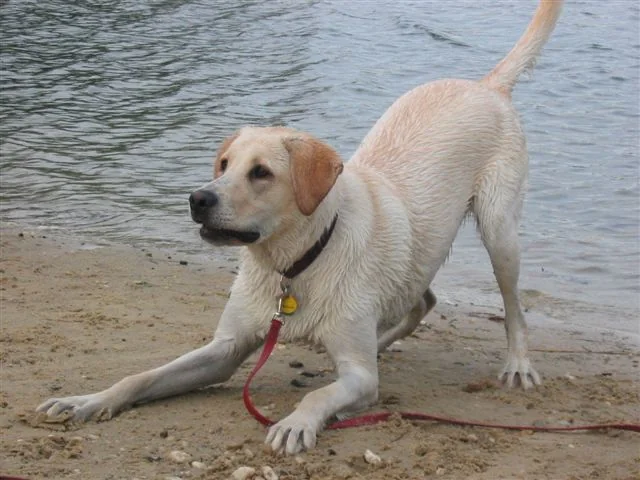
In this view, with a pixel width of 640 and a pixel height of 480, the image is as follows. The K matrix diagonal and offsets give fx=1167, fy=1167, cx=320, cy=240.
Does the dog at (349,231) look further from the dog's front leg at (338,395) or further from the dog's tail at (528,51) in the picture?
the dog's tail at (528,51)

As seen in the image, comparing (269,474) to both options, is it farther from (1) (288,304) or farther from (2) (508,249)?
(2) (508,249)

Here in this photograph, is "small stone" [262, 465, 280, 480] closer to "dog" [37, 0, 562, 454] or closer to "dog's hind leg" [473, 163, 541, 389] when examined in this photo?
"dog" [37, 0, 562, 454]

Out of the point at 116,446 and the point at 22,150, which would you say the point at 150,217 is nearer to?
the point at 22,150

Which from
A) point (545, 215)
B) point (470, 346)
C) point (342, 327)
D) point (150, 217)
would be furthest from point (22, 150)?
point (342, 327)

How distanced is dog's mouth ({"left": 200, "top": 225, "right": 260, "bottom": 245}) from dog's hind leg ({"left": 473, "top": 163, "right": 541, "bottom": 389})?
173cm

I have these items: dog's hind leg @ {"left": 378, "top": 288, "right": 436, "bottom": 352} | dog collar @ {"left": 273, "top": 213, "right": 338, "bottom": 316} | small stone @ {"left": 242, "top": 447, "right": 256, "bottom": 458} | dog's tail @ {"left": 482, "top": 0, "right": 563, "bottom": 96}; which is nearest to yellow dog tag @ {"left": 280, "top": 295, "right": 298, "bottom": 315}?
dog collar @ {"left": 273, "top": 213, "right": 338, "bottom": 316}

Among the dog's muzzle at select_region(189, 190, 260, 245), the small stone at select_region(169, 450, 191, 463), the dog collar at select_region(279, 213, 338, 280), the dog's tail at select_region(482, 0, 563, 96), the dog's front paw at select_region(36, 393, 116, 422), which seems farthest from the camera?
the dog's tail at select_region(482, 0, 563, 96)

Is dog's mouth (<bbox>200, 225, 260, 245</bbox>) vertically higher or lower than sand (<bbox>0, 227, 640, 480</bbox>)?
higher

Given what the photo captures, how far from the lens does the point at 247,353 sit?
217 inches

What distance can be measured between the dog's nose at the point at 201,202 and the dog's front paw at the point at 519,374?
6.96ft

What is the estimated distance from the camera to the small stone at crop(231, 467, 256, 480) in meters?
4.37

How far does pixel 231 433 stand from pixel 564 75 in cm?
1246

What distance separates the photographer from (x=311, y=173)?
4969mm

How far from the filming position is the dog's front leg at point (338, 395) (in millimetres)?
4695
